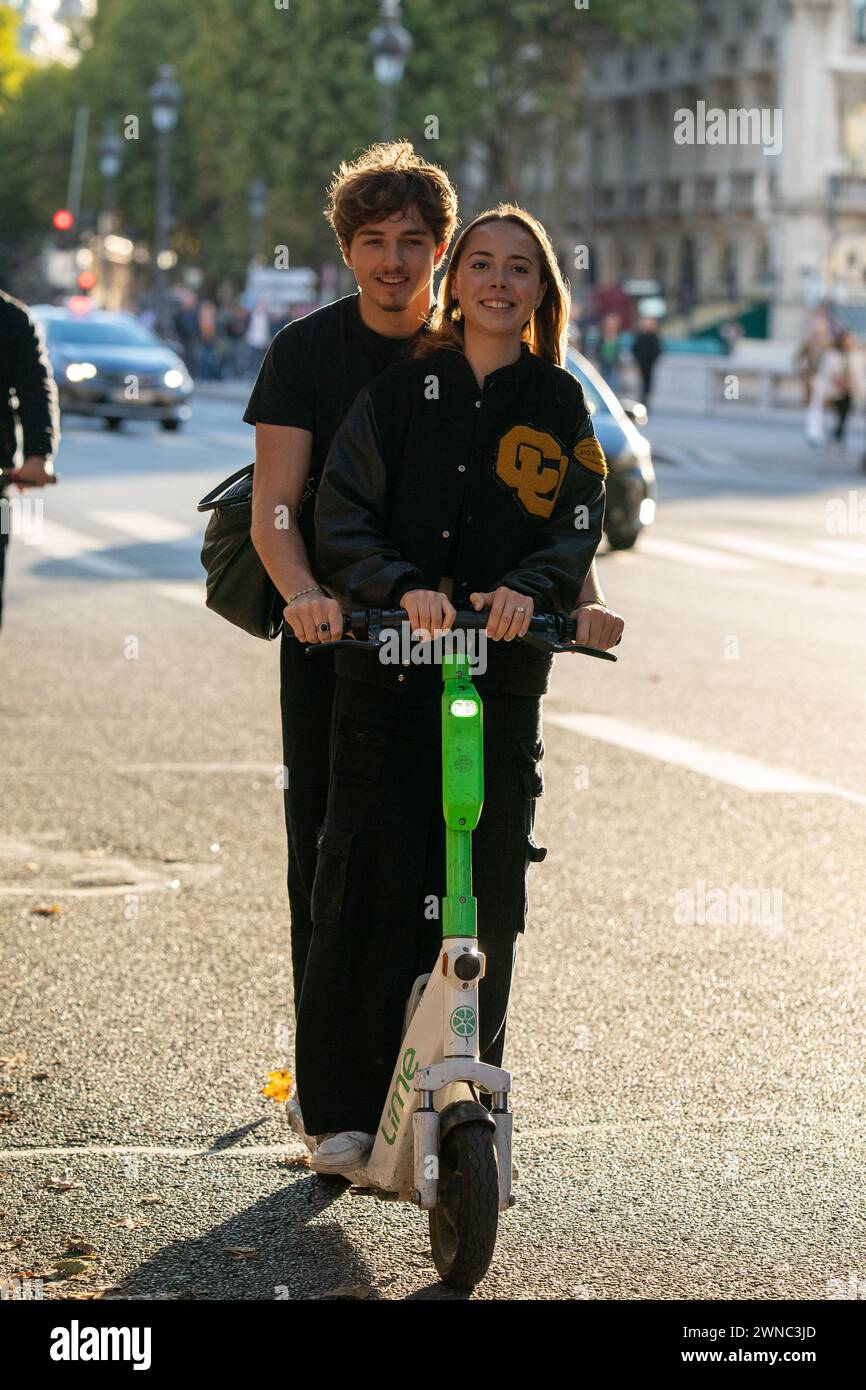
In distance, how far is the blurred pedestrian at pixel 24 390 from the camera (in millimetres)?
7617

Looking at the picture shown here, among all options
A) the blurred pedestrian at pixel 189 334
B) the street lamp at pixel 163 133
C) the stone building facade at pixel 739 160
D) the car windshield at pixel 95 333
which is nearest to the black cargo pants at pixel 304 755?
the car windshield at pixel 95 333

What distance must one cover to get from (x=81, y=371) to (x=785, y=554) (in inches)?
565

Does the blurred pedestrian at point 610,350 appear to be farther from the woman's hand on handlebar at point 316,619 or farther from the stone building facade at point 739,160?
the woman's hand on handlebar at point 316,619

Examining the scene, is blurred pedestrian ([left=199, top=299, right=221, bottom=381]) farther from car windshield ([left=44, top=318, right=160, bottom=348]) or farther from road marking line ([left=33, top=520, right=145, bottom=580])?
road marking line ([left=33, top=520, right=145, bottom=580])

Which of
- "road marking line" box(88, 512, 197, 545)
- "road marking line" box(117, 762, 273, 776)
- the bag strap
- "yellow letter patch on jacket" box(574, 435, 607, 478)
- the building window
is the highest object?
Result: the building window

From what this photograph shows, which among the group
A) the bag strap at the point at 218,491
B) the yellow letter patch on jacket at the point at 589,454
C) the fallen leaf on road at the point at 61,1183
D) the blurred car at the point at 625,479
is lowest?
the fallen leaf on road at the point at 61,1183

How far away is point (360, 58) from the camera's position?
59469 mm

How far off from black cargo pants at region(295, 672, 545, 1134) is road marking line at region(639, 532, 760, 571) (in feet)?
43.8

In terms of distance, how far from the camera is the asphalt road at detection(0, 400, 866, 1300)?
13.5ft

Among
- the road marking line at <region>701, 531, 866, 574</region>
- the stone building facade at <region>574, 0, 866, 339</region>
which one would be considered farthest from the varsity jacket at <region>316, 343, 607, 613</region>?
the stone building facade at <region>574, 0, 866, 339</region>

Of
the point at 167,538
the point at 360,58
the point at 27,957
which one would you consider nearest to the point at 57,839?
the point at 27,957

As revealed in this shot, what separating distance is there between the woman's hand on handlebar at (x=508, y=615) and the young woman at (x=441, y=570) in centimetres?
7

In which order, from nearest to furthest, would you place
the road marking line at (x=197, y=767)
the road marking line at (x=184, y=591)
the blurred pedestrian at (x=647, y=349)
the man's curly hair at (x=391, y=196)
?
the man's curly hair at (x=391, y=196) → the road marking line at (x=197, y=767) → the road marking line at (x=184, y=591) → the blurred pedestrian at (x=647, y=349)
